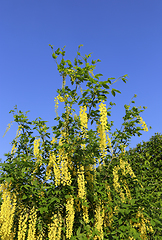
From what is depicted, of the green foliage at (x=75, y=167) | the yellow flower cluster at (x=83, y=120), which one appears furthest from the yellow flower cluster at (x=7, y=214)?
the yellow flower cluster at (x=83, y=120)

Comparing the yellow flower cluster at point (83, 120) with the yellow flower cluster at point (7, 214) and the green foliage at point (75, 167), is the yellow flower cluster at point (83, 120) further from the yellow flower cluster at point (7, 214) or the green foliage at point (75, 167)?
the yellow flower cluster at point (7, 214)

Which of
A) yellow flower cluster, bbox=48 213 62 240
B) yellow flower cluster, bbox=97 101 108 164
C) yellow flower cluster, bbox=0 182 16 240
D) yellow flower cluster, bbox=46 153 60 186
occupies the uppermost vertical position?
yellow flower cluster, bbox=97 101 108 164

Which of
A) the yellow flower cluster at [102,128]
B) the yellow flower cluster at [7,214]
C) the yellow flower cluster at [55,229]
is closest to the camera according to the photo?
the yellow flower cluster at [55,229]

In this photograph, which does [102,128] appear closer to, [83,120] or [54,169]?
[83,120]

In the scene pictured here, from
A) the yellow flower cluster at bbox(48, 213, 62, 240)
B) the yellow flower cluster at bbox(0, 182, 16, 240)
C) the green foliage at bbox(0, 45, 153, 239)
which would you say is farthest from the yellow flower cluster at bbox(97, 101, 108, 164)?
the yellow flower cluster at bbox(0, 182, 16, 240)

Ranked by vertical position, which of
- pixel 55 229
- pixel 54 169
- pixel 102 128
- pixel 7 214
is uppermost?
pixel 102 128

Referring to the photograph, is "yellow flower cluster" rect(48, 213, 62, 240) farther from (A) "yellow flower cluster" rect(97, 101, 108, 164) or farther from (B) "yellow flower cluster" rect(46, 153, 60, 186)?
(A) "yellow flower cluster" rect(97, 101, 108, 164)

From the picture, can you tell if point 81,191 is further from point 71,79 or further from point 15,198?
point 71,79

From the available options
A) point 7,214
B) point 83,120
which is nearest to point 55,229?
point 7,214

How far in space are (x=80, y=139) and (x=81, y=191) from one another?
1061 mm

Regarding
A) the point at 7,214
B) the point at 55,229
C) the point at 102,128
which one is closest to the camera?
the point at 55,229

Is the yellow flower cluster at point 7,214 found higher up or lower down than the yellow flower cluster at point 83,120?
lower down

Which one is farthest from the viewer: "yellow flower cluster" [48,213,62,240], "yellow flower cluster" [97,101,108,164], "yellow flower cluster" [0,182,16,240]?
"yellow flower cluster" [97,101,108,164]

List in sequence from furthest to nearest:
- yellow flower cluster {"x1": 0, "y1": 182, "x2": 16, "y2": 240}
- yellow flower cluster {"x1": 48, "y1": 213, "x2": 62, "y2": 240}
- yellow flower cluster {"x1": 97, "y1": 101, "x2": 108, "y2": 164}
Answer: yellow flower cluster {"x1": 97, "y1": 101, "x2": 108, "y2": 164}
yellow flower cluster {"x1": 0, "y1": 182, "x2": 16, "y2": 240}
yellow flower cluster {"x1": 48, "y1": 213, "x2": 62, "y2": 240}
